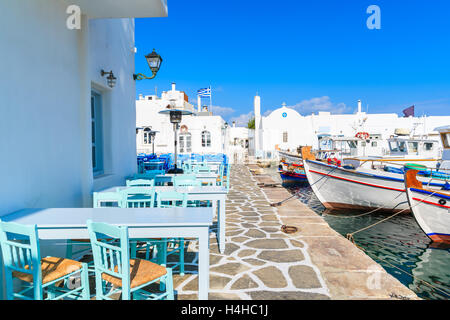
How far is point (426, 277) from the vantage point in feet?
19.0

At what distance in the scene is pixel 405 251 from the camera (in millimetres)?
7215

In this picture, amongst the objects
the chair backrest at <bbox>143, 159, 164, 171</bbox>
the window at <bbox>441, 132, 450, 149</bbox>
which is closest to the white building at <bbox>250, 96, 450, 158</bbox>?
the chair backrest at <bbox>143, 159, 164, 171</bbox>

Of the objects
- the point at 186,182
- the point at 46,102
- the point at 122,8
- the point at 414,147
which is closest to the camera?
the point at 46,102

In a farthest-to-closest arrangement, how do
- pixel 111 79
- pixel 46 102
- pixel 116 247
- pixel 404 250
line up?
1. pixel 404 250
2. pixel 111 79
3. pixel 46 102
4. pixel 116 247

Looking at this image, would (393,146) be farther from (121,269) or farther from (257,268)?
(121,269)

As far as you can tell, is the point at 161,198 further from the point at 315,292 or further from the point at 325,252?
the point at 325,252

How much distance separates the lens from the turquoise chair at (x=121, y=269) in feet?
Answer: 7.46

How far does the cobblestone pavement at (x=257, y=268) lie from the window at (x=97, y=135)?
2721 millimetres

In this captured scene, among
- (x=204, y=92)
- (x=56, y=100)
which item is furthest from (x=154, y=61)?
(x=204, y=92)

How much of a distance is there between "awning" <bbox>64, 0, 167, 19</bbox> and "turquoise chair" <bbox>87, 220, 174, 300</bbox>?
362 cm

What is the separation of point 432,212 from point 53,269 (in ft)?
27.0

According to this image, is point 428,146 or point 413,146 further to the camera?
point 413,146

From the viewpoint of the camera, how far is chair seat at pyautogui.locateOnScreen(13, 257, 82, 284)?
2.57m

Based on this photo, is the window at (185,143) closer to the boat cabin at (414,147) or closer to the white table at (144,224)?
the boat cabin at (414,147)
